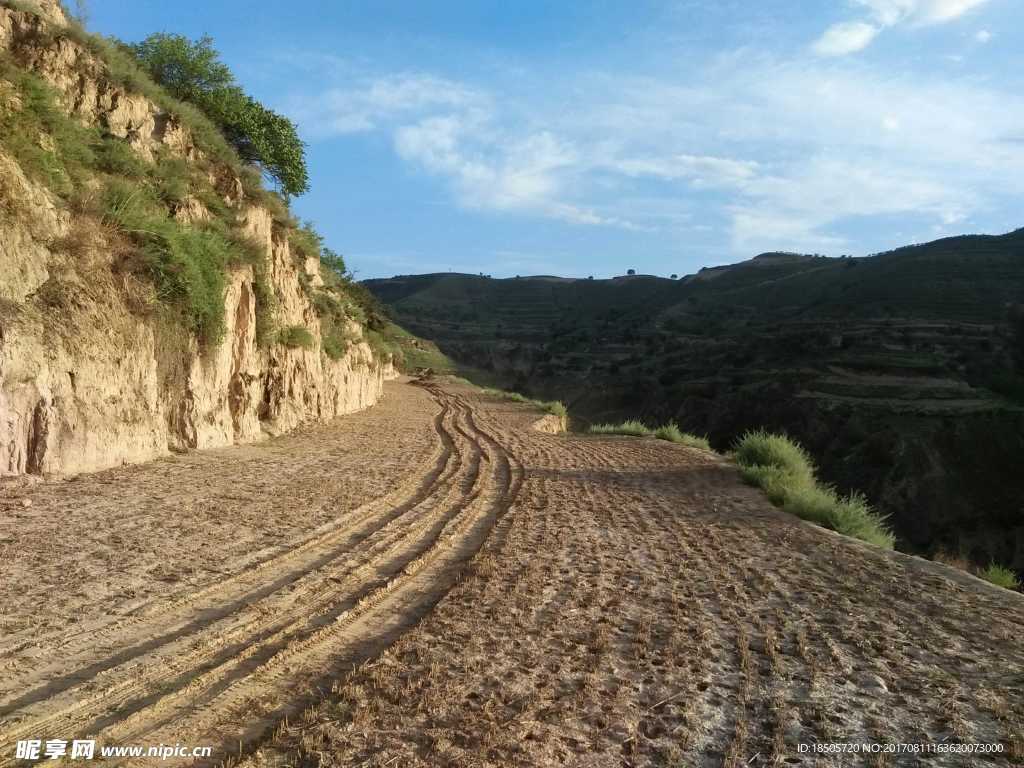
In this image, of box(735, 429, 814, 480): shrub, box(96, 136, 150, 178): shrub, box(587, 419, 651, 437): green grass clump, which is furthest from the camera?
box(587, 419, 651, 437): green grass clump

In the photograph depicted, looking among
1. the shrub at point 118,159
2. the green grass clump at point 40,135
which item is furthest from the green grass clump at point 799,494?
the shrub at point 118,159

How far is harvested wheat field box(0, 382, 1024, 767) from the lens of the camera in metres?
3.30

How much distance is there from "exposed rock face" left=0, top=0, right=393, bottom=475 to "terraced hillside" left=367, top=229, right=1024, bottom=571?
20482mm

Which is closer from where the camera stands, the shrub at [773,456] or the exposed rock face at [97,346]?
the exposed rock face at [97,346]

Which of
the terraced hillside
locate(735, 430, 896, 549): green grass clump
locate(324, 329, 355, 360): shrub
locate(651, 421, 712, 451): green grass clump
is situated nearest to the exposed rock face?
locate(324, 329, 355, 360): shrub

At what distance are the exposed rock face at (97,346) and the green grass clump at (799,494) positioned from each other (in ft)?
34.0

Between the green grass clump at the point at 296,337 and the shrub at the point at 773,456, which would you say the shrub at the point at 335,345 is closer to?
the green grass clump at the point at 296,337

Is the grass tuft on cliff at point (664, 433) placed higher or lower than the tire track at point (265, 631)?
lower

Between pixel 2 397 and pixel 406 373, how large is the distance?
43184mm

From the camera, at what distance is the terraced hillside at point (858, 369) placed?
2650cm

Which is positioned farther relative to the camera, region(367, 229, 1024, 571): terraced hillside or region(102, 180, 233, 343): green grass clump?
region(367, 229, 1024, 571): terraced hillside

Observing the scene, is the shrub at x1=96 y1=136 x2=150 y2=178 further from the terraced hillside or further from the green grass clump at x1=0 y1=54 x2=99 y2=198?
the terraced hillside

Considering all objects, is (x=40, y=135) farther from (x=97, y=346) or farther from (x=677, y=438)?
(x=677, y=438)

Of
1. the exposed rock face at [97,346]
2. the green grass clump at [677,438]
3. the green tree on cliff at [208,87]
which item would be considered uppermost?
the green tree on cliff at [208,87]
